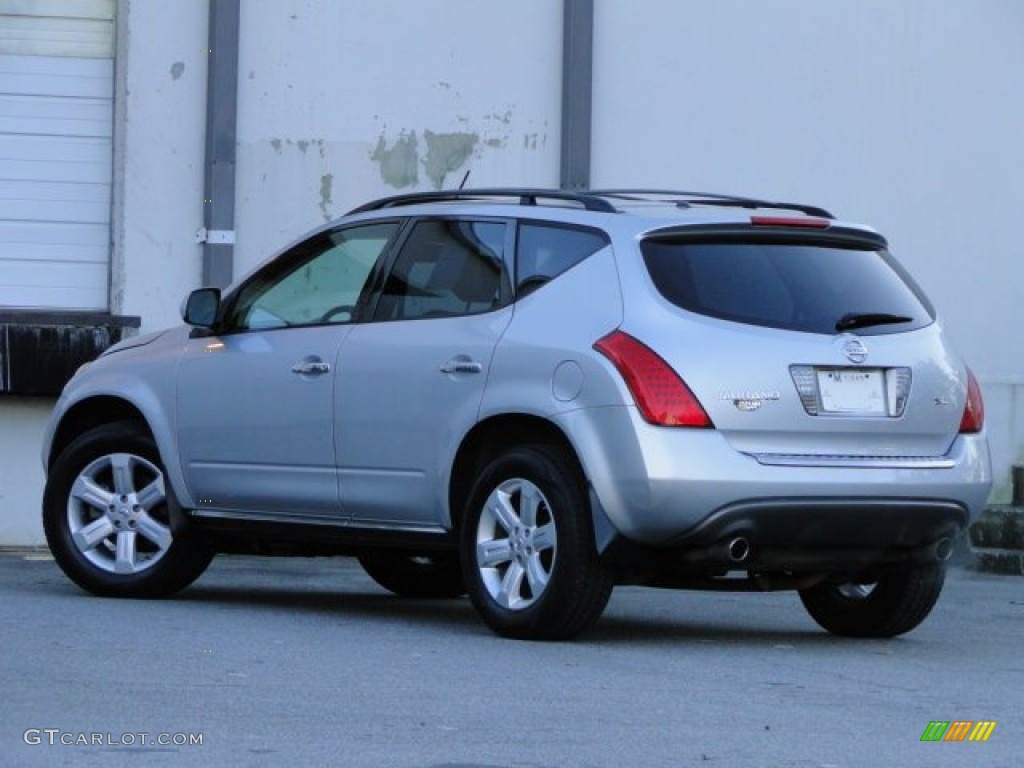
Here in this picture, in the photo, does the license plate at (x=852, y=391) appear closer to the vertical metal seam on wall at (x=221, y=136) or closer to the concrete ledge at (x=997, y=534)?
the concrete ledge at (x=997, y=534)

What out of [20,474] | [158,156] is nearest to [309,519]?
[20,474]

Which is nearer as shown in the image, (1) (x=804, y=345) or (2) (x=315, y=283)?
(1) (x=804, y=345)

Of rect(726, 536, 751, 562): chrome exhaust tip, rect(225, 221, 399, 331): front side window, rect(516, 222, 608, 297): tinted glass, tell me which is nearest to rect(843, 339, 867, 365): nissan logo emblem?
rect(726, 536, 751, 562): chrome exhaust tip

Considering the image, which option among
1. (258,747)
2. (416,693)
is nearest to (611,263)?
(416,693)

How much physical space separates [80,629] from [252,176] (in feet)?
20.4

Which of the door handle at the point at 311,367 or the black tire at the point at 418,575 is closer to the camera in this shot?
the door handle at the point at 311,367

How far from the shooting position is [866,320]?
352 inches

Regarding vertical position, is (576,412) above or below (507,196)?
below

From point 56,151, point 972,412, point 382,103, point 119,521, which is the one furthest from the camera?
point 382,103

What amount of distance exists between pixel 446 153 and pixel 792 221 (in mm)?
6138

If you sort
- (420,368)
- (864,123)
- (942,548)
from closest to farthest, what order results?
(942,548)
(420,368)
(864,123)

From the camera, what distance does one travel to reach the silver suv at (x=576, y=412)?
8.52 m

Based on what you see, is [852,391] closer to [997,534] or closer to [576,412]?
[576,412]

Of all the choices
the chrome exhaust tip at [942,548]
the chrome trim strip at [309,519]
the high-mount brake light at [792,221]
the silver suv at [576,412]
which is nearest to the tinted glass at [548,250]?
the silver suv at [576,412]
